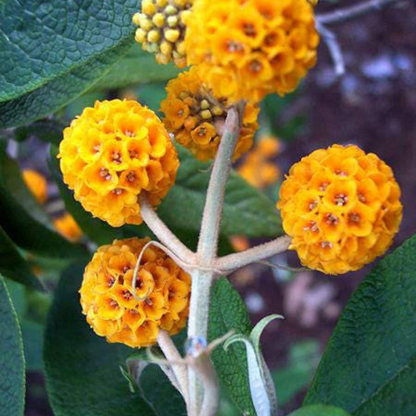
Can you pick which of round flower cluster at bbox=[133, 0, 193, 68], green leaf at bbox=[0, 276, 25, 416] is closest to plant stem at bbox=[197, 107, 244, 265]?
round flower cluster at bbox=[133, 0, 193, 68]

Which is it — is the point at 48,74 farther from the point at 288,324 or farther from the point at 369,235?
the point at 288,324

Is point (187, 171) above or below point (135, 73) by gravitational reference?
below

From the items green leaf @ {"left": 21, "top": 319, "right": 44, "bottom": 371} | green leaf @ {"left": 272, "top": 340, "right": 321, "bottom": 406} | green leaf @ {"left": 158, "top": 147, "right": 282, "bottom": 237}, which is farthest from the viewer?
green leaf @ {"left": 272, "top": 340, "right": 321, "bottom": 406}

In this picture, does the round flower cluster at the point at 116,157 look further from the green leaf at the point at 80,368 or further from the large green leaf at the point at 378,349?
the green leaf at the point at 80,368

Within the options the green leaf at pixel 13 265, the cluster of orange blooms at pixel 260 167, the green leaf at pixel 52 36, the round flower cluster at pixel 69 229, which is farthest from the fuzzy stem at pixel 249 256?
the cluster of orange blooms at pixel 260 167

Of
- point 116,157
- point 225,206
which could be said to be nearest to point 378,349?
point 116,157

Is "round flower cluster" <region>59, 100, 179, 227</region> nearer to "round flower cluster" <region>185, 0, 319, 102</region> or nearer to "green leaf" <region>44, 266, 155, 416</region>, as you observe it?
"round flower cluster" <region>185, 0, 319, 102</region>

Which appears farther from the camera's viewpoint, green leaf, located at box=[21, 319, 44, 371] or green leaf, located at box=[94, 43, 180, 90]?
green leaf, located at box=[21, 319, 44, 371]

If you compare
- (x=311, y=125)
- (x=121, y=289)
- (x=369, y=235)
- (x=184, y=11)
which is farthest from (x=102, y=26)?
(x=311, y=125)

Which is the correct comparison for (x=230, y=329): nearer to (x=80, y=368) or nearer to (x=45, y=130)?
(x=80, y=368)
